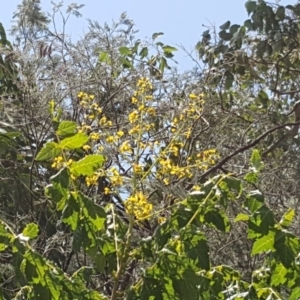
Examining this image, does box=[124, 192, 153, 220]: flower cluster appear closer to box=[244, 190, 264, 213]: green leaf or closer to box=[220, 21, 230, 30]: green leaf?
box=[244, 190, 264, 213]: green leaf

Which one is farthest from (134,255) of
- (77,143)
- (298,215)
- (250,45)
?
(250,45)

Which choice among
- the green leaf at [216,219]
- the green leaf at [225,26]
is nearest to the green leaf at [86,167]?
the green leaf at [216,219]

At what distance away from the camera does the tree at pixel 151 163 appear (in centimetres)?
194

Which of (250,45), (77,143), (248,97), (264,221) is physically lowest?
(264,221)

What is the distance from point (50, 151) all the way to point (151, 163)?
1213 millimetres

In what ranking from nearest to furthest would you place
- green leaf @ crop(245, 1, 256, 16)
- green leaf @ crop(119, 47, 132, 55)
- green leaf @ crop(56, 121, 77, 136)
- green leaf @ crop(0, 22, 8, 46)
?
green leaf @ crop(56, 121, 77, 136) < green leaf @ crop(0, 22, 8, 46) < green leaf @ crop(119, 47, 132, 55) < green leaf @ crop(245, 1, 256, 16)

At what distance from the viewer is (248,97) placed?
15.6 feet

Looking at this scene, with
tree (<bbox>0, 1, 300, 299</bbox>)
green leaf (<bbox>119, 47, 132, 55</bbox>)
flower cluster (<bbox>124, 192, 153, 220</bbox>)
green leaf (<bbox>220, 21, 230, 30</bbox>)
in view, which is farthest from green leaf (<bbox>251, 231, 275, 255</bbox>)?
green leaf (<bbox>220, 21, 230, 30</bbox>)

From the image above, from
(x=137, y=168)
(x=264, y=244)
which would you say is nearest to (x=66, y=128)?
(x=137, y=168)

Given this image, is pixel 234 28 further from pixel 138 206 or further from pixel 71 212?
pixel 71 212

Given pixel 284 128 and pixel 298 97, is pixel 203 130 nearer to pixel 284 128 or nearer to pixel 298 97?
pixel 284 128

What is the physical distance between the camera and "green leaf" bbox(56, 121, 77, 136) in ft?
6.24

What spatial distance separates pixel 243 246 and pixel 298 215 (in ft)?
1.37

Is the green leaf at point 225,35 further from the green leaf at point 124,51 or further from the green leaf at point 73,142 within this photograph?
the green leaf at point 73,142
